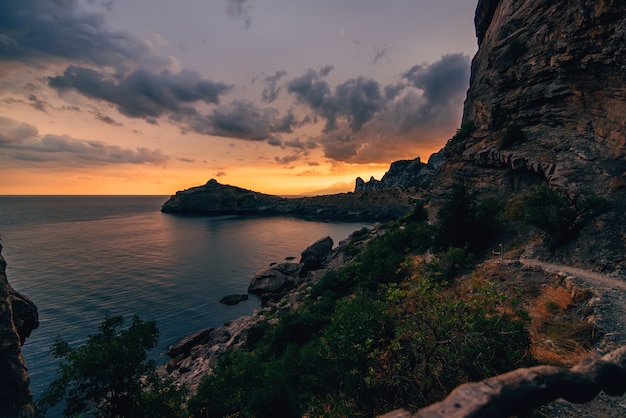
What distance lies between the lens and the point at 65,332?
1268 inches

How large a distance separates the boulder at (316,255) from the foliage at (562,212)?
3772 cm

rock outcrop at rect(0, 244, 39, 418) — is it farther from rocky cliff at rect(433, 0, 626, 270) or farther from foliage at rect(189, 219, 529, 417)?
rocky cliff at rect(433, 0, 626, 270)

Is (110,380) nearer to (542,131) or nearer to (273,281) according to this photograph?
(273,281)

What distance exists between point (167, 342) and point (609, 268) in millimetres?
39398

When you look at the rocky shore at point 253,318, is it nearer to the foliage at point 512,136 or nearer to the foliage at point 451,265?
the foliage at point 451,265

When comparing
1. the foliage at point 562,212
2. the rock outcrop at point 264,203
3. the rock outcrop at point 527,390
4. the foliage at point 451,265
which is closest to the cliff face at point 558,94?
the foliage at point 562,212

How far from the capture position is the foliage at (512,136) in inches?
1241

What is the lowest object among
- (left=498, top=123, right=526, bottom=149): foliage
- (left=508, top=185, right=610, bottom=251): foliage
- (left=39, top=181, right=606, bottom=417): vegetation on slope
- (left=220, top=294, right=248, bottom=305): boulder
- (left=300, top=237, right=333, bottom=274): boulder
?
(left=220, top=294, right=248, bottom=305): boulder

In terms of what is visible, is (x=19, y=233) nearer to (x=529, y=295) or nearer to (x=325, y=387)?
(x=325, y=387)

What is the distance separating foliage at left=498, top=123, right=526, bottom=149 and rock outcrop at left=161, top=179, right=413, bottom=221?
116 m

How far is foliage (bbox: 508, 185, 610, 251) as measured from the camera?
19781mm

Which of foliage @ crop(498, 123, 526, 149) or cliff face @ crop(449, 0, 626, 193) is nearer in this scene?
cliff face @ crop(449, 0, 626, 193)

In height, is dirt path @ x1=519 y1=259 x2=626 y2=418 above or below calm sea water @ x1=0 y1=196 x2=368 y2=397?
above

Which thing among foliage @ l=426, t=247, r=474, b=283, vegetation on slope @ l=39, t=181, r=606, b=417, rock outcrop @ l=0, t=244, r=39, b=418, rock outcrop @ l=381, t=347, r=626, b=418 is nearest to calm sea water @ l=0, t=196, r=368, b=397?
rock outcrop @ l=0, t=244, r=39, b=418
